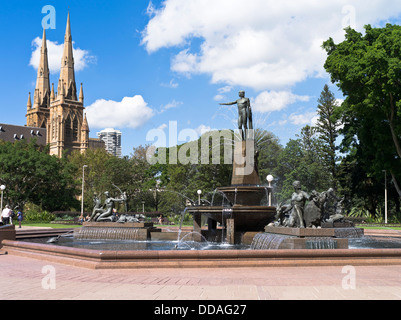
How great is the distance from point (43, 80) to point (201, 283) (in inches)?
6391

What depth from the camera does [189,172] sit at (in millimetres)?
55094

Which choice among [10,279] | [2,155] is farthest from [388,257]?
[2,155]

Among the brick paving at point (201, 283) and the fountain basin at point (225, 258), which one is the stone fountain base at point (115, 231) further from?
the brick paving at point (201, 283)

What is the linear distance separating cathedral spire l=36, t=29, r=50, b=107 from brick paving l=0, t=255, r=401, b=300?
155 meters

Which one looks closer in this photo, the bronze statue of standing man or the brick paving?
the brick paving

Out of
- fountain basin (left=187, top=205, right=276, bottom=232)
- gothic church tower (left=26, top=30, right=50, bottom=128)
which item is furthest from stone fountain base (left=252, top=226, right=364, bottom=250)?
gothic church tower (left=26, top=30, right=50, bottom=128)

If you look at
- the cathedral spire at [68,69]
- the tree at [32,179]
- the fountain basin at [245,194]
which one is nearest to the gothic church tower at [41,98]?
the cathedral spire at [68,69]

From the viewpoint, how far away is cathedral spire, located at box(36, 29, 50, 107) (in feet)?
506

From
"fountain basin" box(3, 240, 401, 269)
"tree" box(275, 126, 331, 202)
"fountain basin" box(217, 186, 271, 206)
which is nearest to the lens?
"fountain basin" box(3, 240, 401, 269)

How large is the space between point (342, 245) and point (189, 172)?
4345cm

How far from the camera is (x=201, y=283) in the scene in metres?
8.23

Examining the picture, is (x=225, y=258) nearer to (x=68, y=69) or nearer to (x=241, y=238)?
(x=241, y=238)

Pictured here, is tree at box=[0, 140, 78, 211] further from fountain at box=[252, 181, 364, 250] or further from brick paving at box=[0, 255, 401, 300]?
brick paving at box=[0, 255, 401, 300]

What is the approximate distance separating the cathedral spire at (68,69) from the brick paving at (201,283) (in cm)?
13888
